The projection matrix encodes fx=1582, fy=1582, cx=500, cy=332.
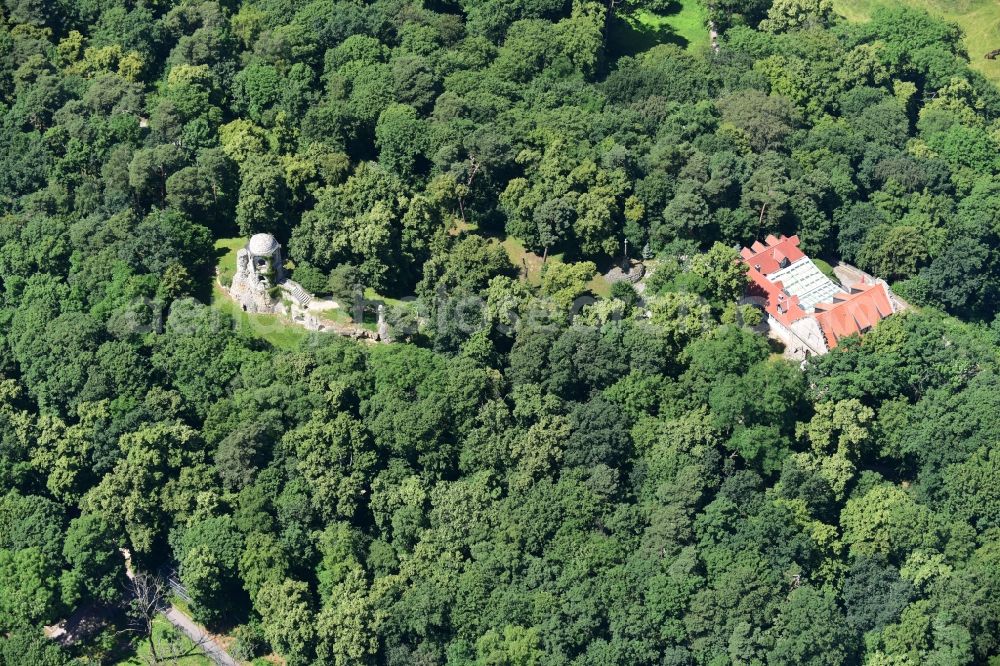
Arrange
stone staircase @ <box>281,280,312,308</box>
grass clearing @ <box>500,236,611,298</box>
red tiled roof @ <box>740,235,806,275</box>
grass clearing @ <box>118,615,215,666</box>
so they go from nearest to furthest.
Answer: grass clearing @ <box>118,615,215,666</box> → stone staircase @ <box>281,280,312,308</box> → grass clearing @ <box>500,236,611,298</box> → red tiled roof @ <box>740,235,806,275</box>

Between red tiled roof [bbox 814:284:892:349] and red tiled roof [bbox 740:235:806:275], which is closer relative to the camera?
red tiled roof [bbox 814:284:892:349]

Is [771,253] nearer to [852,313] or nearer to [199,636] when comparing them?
[852,313]

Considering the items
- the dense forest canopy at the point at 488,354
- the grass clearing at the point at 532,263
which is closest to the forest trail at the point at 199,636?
the dense forest canopy at the point at 488,354

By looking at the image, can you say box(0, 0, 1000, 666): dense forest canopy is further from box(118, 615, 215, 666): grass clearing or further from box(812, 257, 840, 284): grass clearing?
box(118, 615, 215, 666): grass clearing

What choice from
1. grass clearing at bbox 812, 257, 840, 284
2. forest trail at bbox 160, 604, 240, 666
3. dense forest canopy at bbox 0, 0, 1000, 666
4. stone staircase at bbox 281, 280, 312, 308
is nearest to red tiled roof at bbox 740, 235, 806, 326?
dense forest canopy at bbox 0, 0, 1000, 666

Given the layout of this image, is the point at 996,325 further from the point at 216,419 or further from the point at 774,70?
the point at 216,419

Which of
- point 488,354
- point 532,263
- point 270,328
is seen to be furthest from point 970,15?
point 270,328
